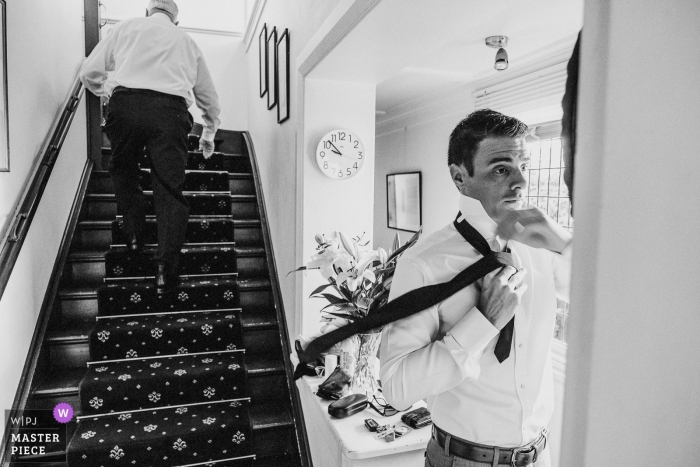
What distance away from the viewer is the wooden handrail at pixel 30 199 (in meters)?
2.07

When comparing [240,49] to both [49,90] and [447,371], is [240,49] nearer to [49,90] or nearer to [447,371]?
[49,90]

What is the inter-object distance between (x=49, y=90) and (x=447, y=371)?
10.1 ft

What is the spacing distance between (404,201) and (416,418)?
13.0ft

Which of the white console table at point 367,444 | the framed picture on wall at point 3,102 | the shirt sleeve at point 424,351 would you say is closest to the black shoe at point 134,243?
the framed picture on wall at point 3,102

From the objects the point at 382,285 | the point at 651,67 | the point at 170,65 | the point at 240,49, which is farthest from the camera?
the point at 240,49

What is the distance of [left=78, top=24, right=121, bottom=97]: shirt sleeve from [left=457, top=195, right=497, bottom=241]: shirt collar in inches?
102

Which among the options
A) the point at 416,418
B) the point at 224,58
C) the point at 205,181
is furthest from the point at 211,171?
the point at 416,418

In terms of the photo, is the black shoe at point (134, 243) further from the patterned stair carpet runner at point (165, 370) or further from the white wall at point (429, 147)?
the white wall at point (429, 147)

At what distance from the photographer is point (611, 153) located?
1.36 feet

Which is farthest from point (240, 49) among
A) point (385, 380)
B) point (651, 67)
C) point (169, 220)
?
point (651, 67)

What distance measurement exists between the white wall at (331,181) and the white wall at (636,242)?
7.02ft

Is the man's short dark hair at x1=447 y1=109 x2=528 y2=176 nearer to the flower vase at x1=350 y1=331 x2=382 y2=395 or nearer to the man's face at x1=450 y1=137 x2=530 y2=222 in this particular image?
the man's face at x1=450 y1=137 x2=530 y2=222

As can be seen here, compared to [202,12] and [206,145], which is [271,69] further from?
[202,12]

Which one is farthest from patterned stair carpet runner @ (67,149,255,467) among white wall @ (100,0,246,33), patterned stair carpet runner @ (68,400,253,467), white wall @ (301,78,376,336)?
white wall @ (100,0,246,33)
